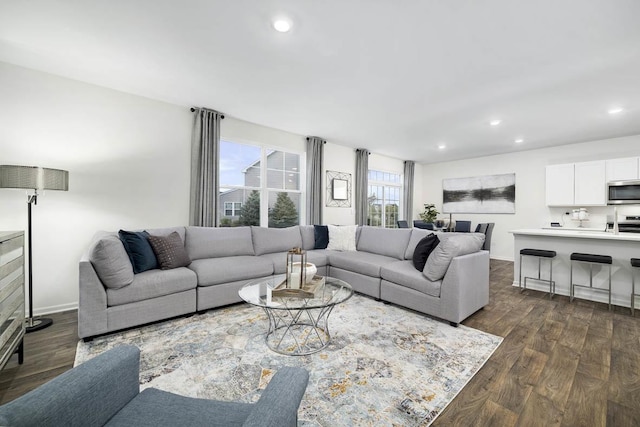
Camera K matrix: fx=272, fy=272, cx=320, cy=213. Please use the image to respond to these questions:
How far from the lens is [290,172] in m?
5.37

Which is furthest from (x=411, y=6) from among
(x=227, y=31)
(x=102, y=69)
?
(x=102, y=69)

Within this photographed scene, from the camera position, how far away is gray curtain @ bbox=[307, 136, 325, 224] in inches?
212

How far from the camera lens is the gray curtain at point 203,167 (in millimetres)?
3998

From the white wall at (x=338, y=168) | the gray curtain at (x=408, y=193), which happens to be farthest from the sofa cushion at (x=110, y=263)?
the gray curtain at (x=408, y=193)

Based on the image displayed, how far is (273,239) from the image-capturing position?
13.4ft

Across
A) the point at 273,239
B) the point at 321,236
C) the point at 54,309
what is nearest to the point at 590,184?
the point at 321,236

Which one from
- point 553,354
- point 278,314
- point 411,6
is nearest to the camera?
point 411,6

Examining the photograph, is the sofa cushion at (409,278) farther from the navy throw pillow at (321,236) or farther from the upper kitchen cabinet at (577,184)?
the upper kitchen cabinet at (577,184)

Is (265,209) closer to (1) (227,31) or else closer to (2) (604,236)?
(1) (227,31)

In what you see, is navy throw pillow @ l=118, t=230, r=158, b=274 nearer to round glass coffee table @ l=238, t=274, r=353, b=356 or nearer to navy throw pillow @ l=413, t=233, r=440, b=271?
round glass coffee table @ l=238, t=274, r=353, b=356

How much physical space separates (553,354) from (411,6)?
9.68 ft

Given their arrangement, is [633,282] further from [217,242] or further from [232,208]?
[232,208]

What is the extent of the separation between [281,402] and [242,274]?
8.28 ft

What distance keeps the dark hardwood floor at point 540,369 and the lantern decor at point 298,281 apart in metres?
1.19
